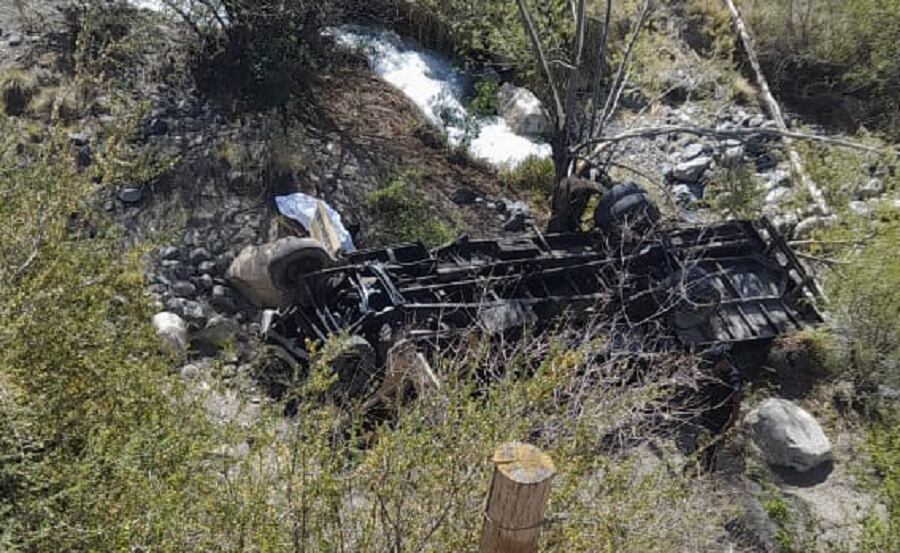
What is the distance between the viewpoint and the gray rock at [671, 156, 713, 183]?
8.43m

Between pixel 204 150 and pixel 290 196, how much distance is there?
1.02m

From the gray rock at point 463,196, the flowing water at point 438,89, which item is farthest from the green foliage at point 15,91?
the gray rock at point 463,196

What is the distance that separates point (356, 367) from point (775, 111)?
646cm

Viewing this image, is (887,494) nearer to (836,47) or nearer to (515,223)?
(515,223)

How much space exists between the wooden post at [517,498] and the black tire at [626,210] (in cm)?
375

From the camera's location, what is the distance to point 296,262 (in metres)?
5.57

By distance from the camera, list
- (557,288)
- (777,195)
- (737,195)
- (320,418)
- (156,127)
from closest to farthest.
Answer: (320,418)
(557,288)
(737,195)
(156,127)
(777,195)

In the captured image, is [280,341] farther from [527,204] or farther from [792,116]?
[792,116]

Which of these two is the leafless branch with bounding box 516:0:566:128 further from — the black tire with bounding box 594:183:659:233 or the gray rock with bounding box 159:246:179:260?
the gray rock with bounding box 159:246:179:260

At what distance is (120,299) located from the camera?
4469 millimetres

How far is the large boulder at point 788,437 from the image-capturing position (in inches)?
219

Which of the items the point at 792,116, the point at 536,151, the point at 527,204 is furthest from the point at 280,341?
the point at 792,116

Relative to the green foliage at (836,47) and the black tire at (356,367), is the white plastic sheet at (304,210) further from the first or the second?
the green foliage at (836,47)

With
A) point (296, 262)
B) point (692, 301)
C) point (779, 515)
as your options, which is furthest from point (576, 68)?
point (779, 515)
